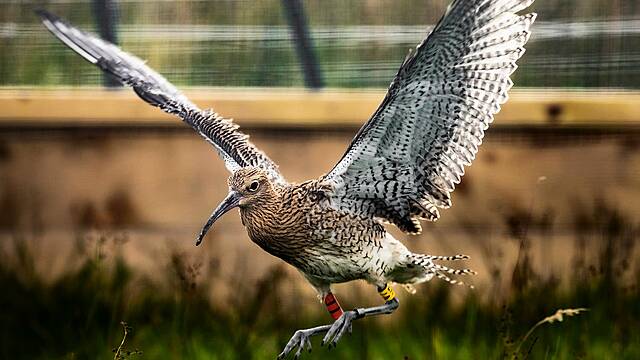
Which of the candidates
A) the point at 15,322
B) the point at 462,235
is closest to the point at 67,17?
the point at 15,322

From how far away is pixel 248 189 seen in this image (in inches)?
134

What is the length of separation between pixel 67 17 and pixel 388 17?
1273 millimetres

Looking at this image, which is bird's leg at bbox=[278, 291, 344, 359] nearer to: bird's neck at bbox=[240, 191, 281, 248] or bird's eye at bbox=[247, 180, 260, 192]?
bird's neck at bbox=[240, 191, 281, 248]

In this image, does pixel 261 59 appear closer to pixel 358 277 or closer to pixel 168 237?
pixel 168 237

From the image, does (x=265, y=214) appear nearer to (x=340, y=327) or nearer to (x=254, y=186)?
(x=254, y=186)

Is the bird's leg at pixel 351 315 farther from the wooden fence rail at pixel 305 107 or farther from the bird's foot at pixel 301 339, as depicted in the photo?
the wooden fence rail at pixel 305 107

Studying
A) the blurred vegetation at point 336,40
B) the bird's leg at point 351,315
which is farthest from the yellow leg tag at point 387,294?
the blurred vegetation at point 336,40

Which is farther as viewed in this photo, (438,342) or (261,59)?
(261,59)

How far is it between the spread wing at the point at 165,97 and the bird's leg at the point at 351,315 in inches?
17.8

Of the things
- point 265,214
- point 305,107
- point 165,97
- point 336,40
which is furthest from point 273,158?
point 265,214

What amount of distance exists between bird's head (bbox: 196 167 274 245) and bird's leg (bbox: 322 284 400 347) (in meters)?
0.42

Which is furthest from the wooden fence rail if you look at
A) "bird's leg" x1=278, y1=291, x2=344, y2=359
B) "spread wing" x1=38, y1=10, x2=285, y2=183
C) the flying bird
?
"bird's leg" x1=278, y1=291, x2=344, y2=359

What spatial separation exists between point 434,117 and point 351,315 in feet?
2.08

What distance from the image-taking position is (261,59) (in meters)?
4.53
